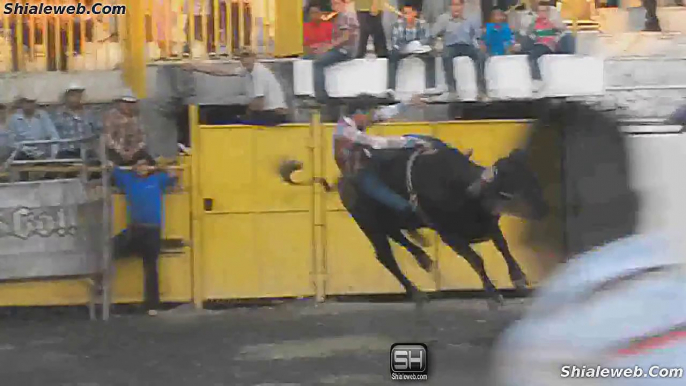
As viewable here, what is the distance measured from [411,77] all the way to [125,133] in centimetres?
117

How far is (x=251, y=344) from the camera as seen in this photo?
405 cm

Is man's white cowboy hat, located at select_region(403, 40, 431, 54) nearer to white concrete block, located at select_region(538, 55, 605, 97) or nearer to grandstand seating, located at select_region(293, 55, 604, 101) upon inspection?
grandstand seating, located at select_region(293, 55, 604, 101)

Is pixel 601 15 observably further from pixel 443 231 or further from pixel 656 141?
pixel 443 231

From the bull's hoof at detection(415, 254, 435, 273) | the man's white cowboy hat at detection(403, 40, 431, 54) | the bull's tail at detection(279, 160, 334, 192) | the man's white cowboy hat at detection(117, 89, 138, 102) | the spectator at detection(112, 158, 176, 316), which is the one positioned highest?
the man's white cowboy hat at detection(403, 40, 431, 54)

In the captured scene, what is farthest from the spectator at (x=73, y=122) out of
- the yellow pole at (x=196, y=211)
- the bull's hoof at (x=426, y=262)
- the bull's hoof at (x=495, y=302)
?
the bull's hoof at (x=495, y=302)

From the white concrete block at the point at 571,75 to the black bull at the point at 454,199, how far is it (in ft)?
0.97

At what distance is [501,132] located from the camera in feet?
12.9

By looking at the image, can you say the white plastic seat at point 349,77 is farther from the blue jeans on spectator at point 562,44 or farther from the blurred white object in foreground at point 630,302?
the blurred white object in foreground at point 630,302

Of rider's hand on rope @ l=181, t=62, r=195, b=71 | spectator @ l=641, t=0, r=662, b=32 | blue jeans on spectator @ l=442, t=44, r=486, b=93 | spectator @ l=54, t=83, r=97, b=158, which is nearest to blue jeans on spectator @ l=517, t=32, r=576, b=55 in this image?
blue jeans on spectator @ l=442, t=44, r=486, b=93

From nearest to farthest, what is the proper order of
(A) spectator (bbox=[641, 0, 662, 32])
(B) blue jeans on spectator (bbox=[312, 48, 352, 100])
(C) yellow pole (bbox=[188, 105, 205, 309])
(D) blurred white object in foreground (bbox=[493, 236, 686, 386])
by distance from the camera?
(D) blurred white object in foreground (bbox=[493, 236, 686, 386])
(A) spectator (bbox=[641, 0, 662, 32])
(B) blue jeans on spectator (bbox=[312, 48, 352, 100])
(C) yellow pole (bbox=[188, 105, 205, 309])

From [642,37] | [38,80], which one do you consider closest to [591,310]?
[642,37]

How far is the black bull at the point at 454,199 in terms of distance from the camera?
12.9ft

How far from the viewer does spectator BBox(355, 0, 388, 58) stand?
3.94m

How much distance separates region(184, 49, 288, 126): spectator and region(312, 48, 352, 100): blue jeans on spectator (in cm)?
15
